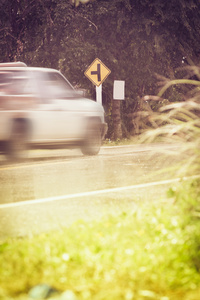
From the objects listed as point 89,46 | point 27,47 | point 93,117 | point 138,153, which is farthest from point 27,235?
point 27,47

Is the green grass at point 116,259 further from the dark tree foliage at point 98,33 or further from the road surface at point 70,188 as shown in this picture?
the dark tree foliage at point 98,33

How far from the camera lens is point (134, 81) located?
22938mm

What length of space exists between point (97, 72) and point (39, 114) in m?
7.54

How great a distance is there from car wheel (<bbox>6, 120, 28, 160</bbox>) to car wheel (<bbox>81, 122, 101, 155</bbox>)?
1.63 m

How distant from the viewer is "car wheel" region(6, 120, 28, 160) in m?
11.3

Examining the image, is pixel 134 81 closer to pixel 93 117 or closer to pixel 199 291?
pixel 93 117

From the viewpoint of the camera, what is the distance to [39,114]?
11.5 meters

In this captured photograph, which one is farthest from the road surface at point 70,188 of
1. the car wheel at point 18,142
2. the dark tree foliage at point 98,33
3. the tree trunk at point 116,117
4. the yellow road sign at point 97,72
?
the tree trunk at point 116,117


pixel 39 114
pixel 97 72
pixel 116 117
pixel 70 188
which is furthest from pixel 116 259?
pixel 116 117

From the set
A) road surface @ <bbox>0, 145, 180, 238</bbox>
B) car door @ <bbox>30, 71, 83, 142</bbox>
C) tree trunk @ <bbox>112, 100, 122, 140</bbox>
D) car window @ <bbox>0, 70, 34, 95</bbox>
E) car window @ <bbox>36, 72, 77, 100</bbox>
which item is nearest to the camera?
road surface @ <bbox>0, 145, 180, 238</bbox>

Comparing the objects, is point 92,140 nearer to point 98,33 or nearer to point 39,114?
point 39,114

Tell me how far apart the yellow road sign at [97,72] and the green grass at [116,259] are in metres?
13.6

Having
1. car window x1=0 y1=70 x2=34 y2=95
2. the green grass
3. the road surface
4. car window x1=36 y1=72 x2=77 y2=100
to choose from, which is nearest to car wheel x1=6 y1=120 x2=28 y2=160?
the road surface

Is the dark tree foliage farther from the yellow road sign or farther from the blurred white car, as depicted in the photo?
the blurred white car
